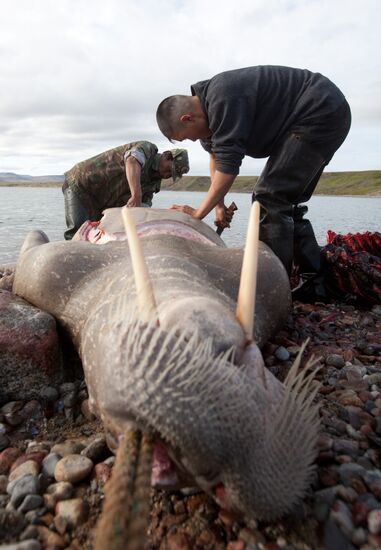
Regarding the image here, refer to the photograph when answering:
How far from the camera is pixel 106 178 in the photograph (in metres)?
9.08

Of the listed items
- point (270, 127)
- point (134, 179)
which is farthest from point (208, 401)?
point (134, 179)

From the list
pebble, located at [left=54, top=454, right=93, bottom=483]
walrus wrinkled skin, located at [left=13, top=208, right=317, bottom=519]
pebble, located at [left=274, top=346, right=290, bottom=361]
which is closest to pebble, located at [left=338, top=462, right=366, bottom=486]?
walrus wrinkled skin, located at [left=13, top=208, right=317, bottom=519]

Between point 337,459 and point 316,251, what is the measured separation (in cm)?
379

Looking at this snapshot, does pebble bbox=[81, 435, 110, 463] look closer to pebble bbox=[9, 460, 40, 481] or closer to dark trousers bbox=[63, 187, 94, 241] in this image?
pebble bbox=[9, 460, 40, 481]

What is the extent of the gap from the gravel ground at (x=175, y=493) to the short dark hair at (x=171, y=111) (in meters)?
3.20

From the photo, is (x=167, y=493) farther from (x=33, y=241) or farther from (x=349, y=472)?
(x=33, y=241)

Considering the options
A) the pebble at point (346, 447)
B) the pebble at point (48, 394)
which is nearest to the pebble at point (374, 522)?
the pebble at point (346, 447)

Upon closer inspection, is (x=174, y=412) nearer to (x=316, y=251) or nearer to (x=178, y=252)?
(x=178, y=252)

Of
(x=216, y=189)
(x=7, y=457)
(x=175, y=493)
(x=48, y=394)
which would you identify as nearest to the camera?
(x=175, y=493)

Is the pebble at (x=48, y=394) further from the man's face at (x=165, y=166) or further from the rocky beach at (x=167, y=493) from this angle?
the man's face at (x=165, y=166)

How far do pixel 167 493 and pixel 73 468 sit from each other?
20.6 inches

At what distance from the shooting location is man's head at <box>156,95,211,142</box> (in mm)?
5242

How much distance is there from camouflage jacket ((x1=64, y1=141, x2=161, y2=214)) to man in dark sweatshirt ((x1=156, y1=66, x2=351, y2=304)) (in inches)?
143

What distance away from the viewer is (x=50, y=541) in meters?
1.86
